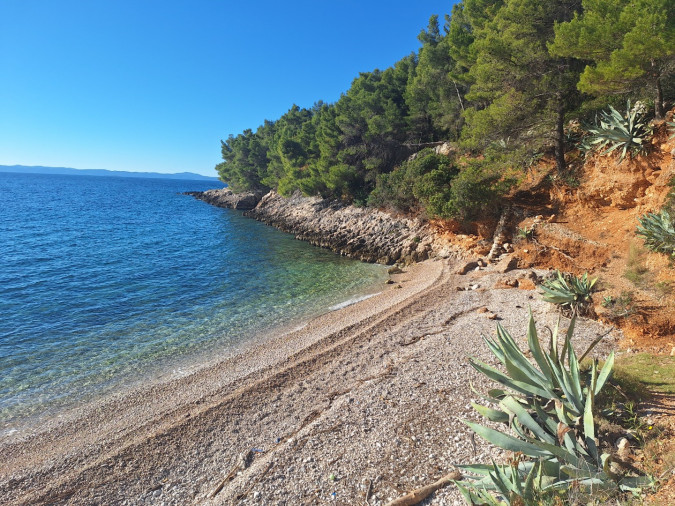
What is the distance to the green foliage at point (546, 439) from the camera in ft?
11.7

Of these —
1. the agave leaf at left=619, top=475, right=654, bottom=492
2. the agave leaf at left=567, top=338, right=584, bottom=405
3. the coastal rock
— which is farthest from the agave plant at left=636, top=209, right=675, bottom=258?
the coastal rock

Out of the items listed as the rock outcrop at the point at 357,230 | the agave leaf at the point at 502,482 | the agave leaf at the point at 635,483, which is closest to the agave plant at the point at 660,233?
the agave leaf at the point at 635,483

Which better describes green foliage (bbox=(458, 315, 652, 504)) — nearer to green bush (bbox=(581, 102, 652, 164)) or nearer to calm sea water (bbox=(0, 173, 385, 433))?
calm sea water (bbox=(0, 173, 385, 433))

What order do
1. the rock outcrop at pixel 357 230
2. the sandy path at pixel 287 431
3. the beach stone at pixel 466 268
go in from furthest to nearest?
the rock outcrop at pixel 357 230
the beach stone at pixel 466 268
the sandy path at pixel 287 431

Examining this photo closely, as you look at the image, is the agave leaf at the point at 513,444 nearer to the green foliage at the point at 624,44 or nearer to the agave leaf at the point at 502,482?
the agave leaf at the point at 502,482

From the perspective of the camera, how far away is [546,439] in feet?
13.8

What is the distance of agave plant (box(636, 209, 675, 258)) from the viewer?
8.80m

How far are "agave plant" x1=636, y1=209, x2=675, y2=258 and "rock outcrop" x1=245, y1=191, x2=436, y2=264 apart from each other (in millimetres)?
12176

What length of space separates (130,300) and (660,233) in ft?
67.9

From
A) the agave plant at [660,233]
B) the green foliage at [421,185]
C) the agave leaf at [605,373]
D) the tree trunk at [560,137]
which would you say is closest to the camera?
the agave leaf at [605,373]

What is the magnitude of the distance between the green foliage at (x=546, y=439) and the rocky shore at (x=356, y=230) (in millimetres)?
16026

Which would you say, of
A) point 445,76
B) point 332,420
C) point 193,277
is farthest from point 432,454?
point 445,76

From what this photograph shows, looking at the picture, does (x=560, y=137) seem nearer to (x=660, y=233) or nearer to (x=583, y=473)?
(x=660, y=233)

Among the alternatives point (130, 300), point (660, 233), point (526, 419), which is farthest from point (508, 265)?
point (130, 300)
